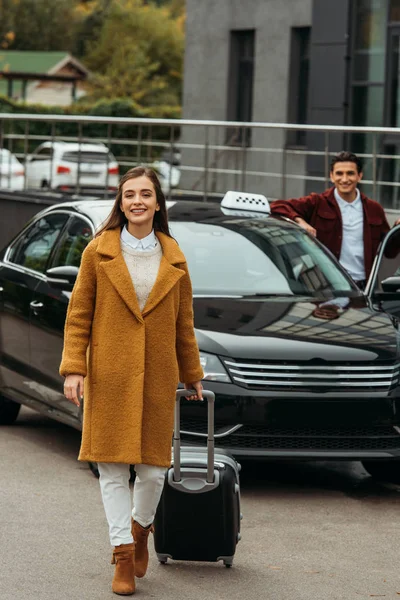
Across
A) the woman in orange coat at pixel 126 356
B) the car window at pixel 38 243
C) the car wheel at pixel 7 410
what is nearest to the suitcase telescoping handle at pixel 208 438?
the woman in orange coat at pixel 126 356

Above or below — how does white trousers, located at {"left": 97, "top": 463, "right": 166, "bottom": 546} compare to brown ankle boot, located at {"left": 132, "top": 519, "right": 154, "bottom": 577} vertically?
above

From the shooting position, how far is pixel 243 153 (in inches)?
599

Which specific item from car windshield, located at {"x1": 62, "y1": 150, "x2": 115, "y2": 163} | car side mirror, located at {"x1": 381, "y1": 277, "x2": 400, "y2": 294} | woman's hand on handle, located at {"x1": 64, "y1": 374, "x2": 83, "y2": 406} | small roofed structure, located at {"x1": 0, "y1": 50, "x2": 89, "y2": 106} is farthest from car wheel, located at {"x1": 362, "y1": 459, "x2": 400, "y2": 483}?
small roofed structure, located at {"x1": 0, "y1": 50, "x2": 89, "y2": 106}

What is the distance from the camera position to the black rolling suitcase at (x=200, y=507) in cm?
574

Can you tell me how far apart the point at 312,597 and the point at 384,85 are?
16.5 metres

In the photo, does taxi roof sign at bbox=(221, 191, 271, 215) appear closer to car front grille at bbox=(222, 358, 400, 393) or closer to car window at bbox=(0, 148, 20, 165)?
car front grille at bbox=(222, 358, 400, 393)

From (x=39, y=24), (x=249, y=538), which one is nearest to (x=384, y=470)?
(x=249, y=538)

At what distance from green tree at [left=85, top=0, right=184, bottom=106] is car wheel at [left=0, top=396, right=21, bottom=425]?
64.2 m

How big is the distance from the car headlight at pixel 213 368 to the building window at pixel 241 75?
20.3 metres

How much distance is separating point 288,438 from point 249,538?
3.17 feet

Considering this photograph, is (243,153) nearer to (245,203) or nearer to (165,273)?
(245,203)

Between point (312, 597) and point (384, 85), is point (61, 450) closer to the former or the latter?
point (312, 597)

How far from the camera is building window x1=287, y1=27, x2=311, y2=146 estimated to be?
1014 inches

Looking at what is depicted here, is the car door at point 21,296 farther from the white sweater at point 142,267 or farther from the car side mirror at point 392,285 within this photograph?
the white sweater at point 142,267
